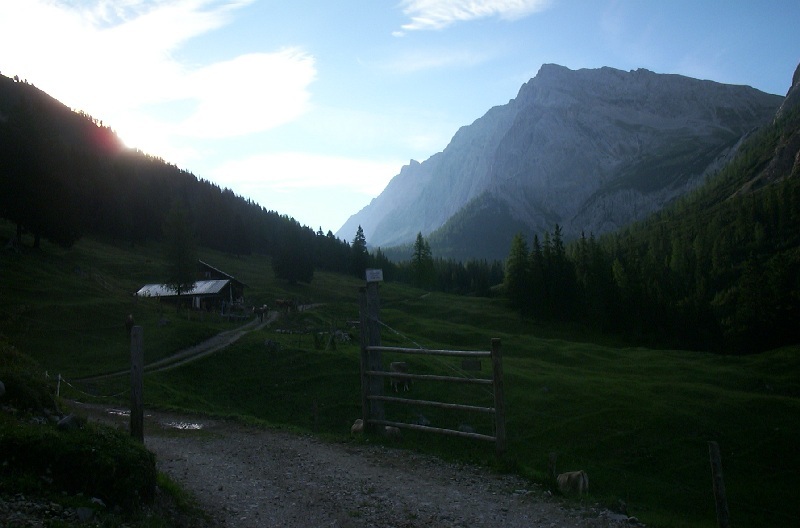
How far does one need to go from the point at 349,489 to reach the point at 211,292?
238 ft

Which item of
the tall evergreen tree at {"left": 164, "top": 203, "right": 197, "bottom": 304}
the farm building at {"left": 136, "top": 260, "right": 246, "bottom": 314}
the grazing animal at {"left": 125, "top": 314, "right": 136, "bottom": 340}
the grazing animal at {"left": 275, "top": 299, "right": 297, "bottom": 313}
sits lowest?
the grazing animal at {"left": 125, "top": 314, "right": 136, "bottom": 340}

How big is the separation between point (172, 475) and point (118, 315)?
3914cm

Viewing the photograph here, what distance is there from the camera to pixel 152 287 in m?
75.0

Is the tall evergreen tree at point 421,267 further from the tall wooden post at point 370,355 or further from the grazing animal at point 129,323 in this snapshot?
the tall wooden post at point 370,355

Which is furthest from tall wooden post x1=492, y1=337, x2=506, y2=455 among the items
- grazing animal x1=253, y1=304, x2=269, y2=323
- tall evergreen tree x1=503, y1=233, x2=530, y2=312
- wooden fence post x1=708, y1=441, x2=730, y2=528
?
tall evergreen tree x1=503, y1=233, x2=530, y2=312

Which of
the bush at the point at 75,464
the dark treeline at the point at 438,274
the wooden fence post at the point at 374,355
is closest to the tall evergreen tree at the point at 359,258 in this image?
the dark treeline at the point at 438,274

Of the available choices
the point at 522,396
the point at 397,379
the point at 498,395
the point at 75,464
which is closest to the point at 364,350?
the point at 498,395

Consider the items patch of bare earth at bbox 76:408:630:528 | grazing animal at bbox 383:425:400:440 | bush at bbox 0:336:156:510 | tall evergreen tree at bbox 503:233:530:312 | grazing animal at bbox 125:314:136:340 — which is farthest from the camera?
tall evergreen tree at bbox 503:233:530:312

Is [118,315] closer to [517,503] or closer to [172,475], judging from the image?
[172,475]

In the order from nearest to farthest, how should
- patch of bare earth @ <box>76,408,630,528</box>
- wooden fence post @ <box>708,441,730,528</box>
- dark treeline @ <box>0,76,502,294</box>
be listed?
patch of bare earth @ <box>76,408,630,528</box>, wooden fence post @ <box>708,441,730,528</box>, dark treeline @ <box>0,76,502,294</box>

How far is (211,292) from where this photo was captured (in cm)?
7838

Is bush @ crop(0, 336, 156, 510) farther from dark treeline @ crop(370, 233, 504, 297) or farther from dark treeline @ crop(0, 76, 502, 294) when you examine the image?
dark treeline @ crop(370, 233, 504, 297)

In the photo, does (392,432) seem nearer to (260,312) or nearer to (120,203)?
(260,312)

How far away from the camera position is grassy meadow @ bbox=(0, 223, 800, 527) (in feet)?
88.5
